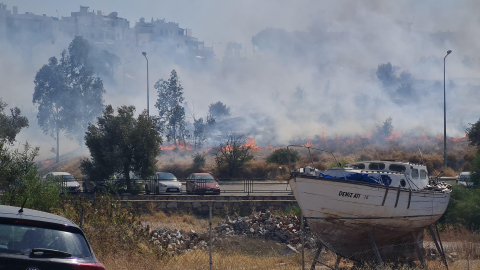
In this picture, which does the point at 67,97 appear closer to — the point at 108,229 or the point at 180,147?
the point at 180,147

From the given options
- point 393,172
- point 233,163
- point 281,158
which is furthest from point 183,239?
point 281,158

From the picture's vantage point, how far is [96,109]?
68000mm

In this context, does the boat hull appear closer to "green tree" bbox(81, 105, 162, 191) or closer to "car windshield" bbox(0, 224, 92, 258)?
"car windshield" bbox(0, 224, 92, 258)

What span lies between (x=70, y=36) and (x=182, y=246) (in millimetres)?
116117

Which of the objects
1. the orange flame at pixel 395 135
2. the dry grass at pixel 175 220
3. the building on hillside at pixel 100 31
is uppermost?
the building on hillside at pixel 100 31

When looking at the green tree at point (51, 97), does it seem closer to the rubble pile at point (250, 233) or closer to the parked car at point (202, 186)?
the parked car at point (202, 186)

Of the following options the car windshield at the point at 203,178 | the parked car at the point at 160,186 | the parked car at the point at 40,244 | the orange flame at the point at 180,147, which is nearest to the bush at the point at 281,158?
the car windshield at the point at 203,178

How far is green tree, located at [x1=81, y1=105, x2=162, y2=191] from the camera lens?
27031mm

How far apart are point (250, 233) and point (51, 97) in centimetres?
5878

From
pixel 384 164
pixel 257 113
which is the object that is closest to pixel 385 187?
pixel 384 164

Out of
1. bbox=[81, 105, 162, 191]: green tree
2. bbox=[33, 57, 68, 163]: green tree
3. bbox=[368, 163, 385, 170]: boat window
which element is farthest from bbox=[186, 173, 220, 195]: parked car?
bbox=[33, 57, 68, 163]: green tree

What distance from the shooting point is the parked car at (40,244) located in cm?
441

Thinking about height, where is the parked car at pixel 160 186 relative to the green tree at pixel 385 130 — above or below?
below

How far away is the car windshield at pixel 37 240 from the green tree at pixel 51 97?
6590 cm
